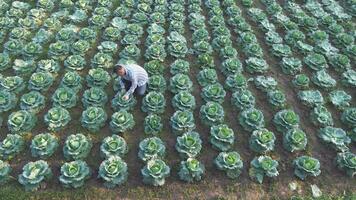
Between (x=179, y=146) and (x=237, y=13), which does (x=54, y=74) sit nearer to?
(x=179, y=146)

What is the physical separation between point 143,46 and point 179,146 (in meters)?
4.71

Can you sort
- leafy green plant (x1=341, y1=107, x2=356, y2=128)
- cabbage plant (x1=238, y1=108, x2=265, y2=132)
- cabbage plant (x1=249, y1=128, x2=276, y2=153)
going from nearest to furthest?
cabbage plant (x1=249, y1=128, x2=276, y2=153)
cabbage plant (x1=238, y1=108, x2=265, y2=132)
leafy green plant (x1=341, y1=107, x2=356, y2=128)

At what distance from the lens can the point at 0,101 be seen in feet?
33.0

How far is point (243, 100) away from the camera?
1054 centimetres

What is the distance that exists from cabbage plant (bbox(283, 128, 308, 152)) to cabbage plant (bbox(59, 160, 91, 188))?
478 centimetres

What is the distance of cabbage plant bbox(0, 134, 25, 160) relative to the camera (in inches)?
353

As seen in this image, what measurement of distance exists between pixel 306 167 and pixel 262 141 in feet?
3.74

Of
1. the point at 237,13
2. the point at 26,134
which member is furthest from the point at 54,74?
the point at 237,13

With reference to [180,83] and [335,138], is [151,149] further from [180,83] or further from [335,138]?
[335,138]

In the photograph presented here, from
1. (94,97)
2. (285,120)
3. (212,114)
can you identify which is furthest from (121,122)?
(285,120)

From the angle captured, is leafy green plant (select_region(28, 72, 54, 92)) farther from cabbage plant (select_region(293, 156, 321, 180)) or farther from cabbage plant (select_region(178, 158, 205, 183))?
cabbage plant (select_region(293, 156, 321, 180))

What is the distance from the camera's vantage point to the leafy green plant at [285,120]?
32.9ft

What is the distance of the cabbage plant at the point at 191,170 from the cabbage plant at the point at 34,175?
2885 mm

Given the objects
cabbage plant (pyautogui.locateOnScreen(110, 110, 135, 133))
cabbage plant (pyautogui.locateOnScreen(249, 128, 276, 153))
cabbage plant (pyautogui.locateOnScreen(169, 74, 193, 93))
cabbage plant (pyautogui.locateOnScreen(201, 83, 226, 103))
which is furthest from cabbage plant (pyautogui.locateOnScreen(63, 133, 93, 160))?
cabbage plant (pyautogui.locateOnScreen(249, 128, 276, 153))
